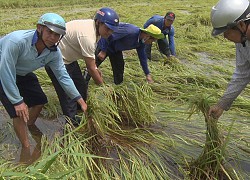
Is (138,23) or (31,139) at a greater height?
(31,139)

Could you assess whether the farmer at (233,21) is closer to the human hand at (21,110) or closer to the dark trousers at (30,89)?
the human hand at (21,110)

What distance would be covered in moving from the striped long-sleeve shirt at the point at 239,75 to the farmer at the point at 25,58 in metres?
1.28

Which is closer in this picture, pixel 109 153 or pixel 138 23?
pixel 109 153

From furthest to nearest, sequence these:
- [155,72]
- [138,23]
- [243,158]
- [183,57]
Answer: [138,23] → [183,57] → [155,72] → [243,158]

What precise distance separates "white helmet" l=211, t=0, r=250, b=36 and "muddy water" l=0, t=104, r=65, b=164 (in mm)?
1960

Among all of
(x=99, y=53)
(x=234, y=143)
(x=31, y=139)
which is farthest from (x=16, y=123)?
(x=234, y=143)

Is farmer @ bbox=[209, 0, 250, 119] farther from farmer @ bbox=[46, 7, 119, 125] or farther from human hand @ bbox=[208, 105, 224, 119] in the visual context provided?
farmer @ bbox=[46, 7, 119, 125]

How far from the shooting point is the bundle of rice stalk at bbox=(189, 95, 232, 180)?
2584mm

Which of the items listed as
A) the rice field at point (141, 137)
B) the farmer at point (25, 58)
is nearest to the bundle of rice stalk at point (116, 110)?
the rice field at point (141, 137)

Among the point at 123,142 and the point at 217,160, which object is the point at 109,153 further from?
the point at 217,160

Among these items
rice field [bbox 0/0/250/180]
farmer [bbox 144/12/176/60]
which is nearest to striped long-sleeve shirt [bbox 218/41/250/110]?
rice field [bbox 0/0/250/180]

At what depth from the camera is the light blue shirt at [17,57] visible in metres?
2.73

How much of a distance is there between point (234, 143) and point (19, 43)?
6.99ft

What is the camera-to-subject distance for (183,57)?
6.93 m
